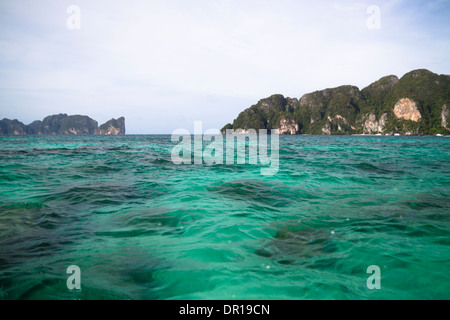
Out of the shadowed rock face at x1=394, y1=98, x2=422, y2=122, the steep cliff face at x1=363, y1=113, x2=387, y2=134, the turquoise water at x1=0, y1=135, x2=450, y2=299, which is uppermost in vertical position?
the shadowed rock face at x1=394, y1=98, x2=422, y2=122

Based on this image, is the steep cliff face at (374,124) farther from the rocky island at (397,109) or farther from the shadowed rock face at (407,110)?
the shadowed rock face at (407,110)

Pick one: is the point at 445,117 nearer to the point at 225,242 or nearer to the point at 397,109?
the point at 397,109

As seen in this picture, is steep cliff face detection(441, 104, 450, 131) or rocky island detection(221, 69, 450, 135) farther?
rocky island detection(221, 69, 450, 135)

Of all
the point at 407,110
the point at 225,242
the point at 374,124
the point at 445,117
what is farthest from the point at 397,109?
the point at 225,242

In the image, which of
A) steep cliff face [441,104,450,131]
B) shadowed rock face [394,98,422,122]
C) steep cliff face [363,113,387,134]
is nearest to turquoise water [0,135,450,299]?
steep cliff face [441,104,450,131]

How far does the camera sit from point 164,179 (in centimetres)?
1079

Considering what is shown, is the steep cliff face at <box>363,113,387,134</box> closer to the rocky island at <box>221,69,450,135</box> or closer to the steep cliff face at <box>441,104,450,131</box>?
the rocky island at <box>221,69,450,135</box>


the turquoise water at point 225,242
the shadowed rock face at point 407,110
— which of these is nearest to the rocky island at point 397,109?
the shadowed rock face at point 407,110

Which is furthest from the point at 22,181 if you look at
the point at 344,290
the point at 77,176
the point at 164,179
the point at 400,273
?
the point at 400,273

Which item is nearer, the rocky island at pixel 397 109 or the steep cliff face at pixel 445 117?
the steep cliff face at pixel 445 117

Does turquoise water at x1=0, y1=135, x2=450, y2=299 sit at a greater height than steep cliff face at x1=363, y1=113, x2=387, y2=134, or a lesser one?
lesser

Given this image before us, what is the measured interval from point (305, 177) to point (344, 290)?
8242 millimetres

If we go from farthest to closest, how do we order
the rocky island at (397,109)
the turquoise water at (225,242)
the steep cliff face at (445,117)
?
the rocky island at (397,109) → the steep cliff face at (445,117) → the turquoise water at (225,242)

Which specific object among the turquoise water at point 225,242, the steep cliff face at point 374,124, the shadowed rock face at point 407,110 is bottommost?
the turquoise water at point 225,242
